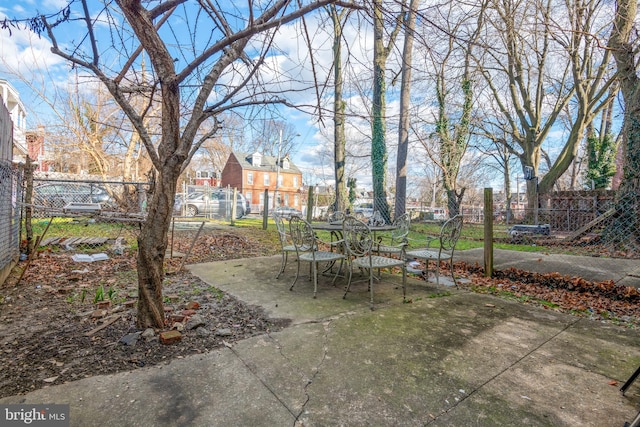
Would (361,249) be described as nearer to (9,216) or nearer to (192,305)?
(192,305)

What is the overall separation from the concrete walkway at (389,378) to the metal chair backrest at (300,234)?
1054 millimetres

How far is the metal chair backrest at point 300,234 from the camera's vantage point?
3.78 m

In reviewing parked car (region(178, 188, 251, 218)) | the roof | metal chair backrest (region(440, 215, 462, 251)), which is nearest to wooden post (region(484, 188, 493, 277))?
metal chair backrest (region(440, 215, 462, 251))

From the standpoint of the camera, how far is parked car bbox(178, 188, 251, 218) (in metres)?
13.9

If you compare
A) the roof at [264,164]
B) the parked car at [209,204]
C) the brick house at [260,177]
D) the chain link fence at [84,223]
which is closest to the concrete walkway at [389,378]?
the chain link fence at [84,223]

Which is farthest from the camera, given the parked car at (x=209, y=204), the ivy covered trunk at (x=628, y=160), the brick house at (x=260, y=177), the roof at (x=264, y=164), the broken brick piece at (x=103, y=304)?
Answer: the roof at (x=264, y=164)

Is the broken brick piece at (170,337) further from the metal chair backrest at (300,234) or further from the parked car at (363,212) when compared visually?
the parked car at (363,212)

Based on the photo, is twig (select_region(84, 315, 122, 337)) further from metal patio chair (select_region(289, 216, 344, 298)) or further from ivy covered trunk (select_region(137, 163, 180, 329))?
metal patio chair (select_region(289, 216, 344, 298))

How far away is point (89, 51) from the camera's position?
2.43 metres

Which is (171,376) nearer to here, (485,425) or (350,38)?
(485,425)

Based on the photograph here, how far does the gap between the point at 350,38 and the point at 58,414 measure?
3225 mm

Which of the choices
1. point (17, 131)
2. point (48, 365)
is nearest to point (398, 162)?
point (48, 365)

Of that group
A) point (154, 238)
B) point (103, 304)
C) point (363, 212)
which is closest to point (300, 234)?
point (154, 238)

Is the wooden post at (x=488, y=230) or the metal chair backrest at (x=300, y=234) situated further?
the wooden post at (x=488, y=230)
